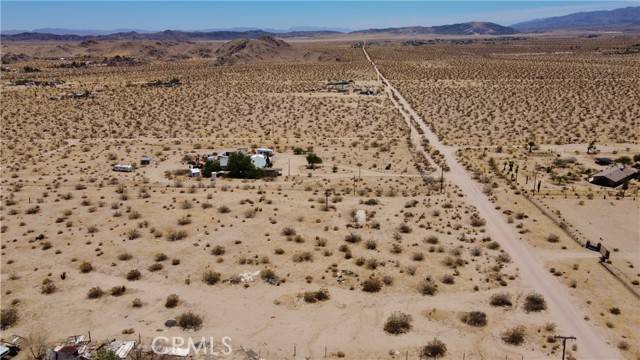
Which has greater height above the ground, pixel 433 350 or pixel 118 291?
pixel 118 291

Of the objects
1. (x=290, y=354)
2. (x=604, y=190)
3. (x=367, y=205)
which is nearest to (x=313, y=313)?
(x=290, y=354)

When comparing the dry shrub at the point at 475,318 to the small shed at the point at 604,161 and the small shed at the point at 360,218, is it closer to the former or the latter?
the small shed at the point at 360,218

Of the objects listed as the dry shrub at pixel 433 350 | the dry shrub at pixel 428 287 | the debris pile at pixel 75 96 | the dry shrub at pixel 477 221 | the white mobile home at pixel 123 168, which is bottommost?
the dry shrub at pixel 433 350

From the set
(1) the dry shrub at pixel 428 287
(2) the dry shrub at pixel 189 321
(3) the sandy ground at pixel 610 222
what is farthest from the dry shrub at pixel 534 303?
(2) the dry shrub at pixel 189 321

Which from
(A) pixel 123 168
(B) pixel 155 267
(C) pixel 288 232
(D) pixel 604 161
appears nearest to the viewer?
(B) pixel 155 267

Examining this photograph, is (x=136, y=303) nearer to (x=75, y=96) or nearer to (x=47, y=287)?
(x=47, y=287)

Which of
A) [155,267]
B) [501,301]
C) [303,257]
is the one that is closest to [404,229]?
[303,257]
